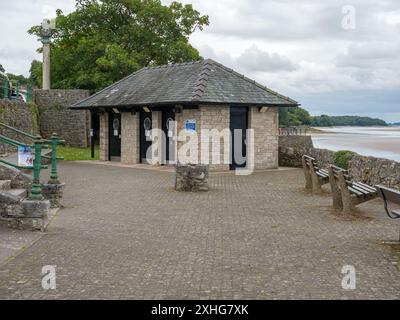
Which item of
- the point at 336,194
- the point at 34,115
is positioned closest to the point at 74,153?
the point at 34,115

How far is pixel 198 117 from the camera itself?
67.3ft

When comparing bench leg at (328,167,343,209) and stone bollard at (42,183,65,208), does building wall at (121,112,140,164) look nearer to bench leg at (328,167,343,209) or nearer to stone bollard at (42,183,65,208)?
stone bollard at (42,183,65,208)

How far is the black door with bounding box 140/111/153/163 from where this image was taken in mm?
23172

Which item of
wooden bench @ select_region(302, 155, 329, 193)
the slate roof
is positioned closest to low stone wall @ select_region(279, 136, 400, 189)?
wooden bench @ select_region(302, 155, 329, 193)

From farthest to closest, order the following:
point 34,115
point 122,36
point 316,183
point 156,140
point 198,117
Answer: point 122,36 < point 34,115 < point 156,140 < point 198,117 < point 316,183

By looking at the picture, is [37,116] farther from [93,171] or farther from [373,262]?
[373,262]

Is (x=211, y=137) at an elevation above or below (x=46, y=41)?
below

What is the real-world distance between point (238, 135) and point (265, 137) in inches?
49.7

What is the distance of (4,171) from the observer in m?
10.9

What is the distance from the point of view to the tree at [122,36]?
35.5m

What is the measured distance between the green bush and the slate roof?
17.1 ft

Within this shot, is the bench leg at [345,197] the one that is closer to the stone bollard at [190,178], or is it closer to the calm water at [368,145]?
the stone bollard at [190,178]

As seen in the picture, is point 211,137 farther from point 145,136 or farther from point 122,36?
point 122,36
